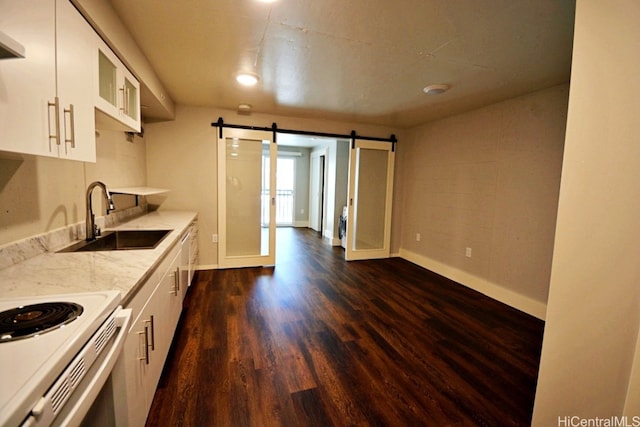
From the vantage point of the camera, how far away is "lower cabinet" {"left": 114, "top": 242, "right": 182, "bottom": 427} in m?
1.10

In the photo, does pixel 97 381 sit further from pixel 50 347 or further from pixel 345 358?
pixel 345 358

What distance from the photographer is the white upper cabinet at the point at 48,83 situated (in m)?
0.90

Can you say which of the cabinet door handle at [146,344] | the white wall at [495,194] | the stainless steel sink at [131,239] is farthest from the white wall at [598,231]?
the stainless steel sink at [131,239]

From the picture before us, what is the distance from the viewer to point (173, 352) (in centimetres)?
202

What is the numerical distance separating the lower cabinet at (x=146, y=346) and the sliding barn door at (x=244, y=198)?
201 centimetres

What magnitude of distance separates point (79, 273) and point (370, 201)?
4067 mm

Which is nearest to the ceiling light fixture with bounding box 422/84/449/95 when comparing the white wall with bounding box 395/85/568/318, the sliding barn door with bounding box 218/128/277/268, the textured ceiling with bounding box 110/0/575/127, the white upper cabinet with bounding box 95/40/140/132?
the textured ceiling with bounding box 110/0/575/127

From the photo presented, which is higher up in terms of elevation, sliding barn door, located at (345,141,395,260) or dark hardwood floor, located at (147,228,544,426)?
sliding barn door, located at (345,141,395,260)

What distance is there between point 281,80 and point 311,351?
8.32 feet

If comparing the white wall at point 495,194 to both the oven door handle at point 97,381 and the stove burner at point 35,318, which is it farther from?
the stove burner at point 35,318

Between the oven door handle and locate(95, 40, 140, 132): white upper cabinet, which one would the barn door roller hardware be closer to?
locate(95, 40, 140, 132): white upper cabinet

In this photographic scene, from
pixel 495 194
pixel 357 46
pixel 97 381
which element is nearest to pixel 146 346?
pixel 97 381

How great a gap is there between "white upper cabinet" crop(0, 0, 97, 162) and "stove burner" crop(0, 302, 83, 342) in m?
0.54

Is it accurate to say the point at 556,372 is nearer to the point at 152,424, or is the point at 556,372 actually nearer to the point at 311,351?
the point at 311,351
